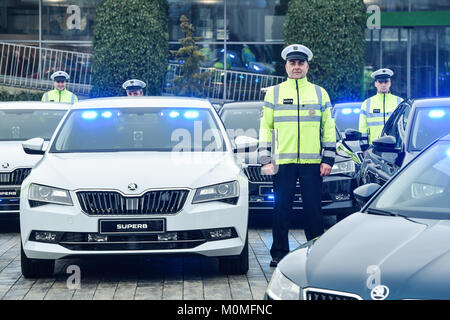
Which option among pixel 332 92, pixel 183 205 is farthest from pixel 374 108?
pixel 332 92

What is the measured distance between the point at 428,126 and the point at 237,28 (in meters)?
17.6

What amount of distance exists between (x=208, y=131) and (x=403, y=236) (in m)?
4.38

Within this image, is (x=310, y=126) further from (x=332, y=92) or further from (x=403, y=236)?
(x=332, y=92)

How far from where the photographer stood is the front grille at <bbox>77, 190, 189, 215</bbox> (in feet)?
26.1

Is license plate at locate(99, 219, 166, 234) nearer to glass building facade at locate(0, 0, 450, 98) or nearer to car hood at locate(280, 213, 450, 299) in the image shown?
car hood at locate(280, 213, 450, 299)

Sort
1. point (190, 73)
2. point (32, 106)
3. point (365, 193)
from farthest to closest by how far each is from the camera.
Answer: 1. point (190, 73)
2. point (32, 106)
3. point (365, 193)

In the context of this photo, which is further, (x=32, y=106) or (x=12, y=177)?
(x=32, y=106)

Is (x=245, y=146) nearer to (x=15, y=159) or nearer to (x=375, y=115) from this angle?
(x=15, y=159)

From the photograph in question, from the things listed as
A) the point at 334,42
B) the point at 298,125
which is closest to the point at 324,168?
the point at 298,125

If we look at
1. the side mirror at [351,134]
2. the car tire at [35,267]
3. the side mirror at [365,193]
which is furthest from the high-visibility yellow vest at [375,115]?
the side mirror at [365,193]

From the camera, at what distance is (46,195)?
8.12m

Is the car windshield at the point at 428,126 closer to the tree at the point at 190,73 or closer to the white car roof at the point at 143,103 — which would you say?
the white car roof at the point at 143,103
